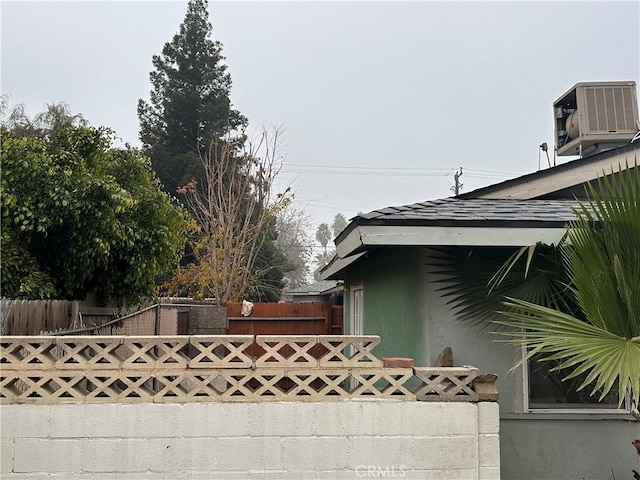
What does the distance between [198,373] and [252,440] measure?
2.04ft

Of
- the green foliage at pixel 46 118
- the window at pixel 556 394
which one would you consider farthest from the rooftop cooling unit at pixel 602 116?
the green foliage at pixel 46 118

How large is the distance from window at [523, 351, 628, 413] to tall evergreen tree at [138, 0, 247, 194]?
72.1 ft

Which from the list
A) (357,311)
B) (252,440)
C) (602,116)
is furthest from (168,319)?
(602,116)

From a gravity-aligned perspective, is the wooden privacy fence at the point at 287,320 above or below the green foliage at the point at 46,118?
below

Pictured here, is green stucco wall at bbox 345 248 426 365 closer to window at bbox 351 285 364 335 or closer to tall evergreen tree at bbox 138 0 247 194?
window at bbox 351 285 364 335

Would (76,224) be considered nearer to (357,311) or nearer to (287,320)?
(357,311)

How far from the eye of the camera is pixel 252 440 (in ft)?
13.1

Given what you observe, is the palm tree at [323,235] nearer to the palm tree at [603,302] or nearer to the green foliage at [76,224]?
the green foliage at [76,224]

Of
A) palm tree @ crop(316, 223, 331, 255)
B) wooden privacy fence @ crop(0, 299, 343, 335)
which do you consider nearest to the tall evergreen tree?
wooden privacy fence @ crop(0, 299, 343, 335)

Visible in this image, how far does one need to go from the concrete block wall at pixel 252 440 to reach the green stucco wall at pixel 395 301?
1.22m

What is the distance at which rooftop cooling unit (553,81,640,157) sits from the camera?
775 centimetres

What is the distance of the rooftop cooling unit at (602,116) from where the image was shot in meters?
7.75

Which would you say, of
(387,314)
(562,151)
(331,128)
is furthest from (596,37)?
(331,128)

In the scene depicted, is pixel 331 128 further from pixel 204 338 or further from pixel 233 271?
pixel 204 338
